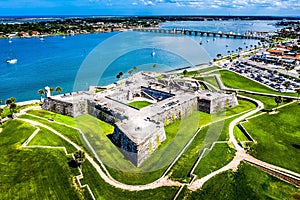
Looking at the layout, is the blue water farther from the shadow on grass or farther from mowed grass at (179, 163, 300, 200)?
mowed grass at (179, 163, 300, 200)

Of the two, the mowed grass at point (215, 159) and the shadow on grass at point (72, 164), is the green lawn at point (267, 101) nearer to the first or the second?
the mowed grass at point (215, 159)

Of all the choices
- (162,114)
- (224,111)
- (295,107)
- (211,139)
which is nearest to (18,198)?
(162,114)

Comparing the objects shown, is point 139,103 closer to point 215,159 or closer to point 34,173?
point 215,159

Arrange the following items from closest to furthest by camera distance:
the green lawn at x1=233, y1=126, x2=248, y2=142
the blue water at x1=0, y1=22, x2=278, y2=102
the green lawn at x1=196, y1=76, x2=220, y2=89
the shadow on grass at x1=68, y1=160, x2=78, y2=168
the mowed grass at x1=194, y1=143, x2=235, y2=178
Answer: the mowed grass at x1=194, y1=143, x2=235, y2=178 < the shadow on grass at x1=68, y1=160, x2=78, y2=168 < the green lawn at x1=233, y1=126, x2=248, y2=142 < the green lawn at x1=196, y1=76, x2=220, y2=89 < the blue water at x1=0, y1=22, x2=278, y2=102

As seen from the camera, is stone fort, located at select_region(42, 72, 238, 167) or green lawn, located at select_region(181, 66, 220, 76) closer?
stone fort, located at select_region(42, 72, 238, 167)

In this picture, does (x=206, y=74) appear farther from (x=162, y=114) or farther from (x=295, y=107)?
(x=162, y=114)

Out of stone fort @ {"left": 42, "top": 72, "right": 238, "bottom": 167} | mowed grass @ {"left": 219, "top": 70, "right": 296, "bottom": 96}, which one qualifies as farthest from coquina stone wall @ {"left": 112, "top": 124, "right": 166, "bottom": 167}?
mowed grass @ {"left": 219, "top": 70, "right": 296, "bottom": 96}
